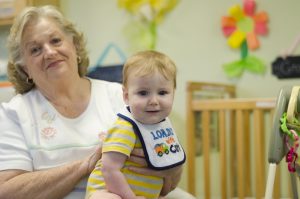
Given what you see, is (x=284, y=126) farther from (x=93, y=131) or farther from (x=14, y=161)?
(x=14, y=161)

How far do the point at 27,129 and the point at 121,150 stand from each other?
45 centimetres

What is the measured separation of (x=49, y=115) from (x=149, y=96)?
1.56ft

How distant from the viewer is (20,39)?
56.6 inches

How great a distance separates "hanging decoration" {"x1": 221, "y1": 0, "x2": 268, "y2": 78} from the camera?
2514 millimetres

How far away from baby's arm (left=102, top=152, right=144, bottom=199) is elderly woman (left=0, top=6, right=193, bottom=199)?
0.61 ft

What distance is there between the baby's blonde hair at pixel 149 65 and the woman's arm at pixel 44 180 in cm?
33

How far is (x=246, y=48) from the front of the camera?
255 cm

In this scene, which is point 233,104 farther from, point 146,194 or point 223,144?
point 146,194

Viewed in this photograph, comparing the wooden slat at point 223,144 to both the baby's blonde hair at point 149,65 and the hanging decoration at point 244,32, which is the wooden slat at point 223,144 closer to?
the hanging decoration at point 244,32

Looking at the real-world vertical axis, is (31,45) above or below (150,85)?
above

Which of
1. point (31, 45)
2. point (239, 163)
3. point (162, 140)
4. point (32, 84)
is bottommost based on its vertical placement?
point (239, 163)

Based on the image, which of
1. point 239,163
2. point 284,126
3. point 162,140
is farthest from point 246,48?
point 162,140

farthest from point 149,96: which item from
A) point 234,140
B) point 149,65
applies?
point 234,140

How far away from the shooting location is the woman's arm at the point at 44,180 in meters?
1.30
